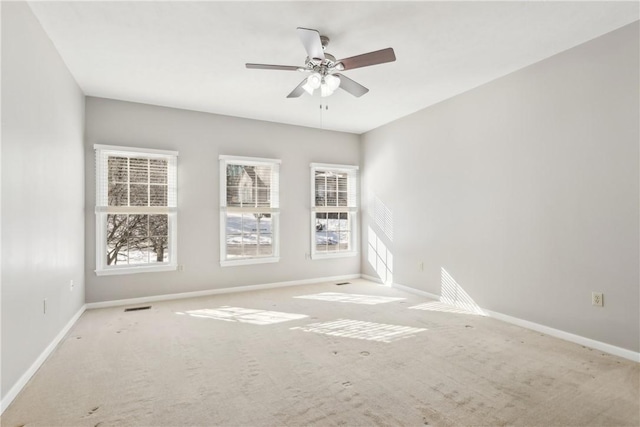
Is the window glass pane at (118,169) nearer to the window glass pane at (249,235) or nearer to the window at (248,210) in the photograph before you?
the window at (248,210)

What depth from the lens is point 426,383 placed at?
7.81 feet

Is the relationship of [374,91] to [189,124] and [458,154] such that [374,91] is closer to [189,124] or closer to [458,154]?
[458,154]

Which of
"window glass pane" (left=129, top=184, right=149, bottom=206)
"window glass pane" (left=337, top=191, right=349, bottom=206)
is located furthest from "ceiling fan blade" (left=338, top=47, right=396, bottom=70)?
"window glass pane" (left=337, top=191, right=349, bottom=206)

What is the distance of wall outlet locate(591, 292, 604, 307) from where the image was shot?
298 centimetres

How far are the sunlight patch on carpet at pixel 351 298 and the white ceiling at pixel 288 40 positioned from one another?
2836 millimetres

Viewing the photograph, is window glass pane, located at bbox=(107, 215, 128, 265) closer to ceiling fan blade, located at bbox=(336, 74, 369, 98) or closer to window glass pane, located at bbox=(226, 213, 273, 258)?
window glass pane, located at bbox=(226, 213, 273, 258)

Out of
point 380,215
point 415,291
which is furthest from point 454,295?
point 380,215

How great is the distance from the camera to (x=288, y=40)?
3.03m

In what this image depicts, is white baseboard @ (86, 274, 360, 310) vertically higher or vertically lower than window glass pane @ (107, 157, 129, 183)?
lower

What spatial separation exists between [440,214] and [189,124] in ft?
12.9

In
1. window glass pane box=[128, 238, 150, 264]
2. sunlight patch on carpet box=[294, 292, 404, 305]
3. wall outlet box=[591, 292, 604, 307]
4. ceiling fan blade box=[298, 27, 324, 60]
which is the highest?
ceiling fan blade box=[298, 27, 324, 60]

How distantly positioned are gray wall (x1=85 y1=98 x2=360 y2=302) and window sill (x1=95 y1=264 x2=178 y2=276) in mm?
67

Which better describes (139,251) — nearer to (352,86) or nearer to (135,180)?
(135,180)

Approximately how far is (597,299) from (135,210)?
5419 mm
